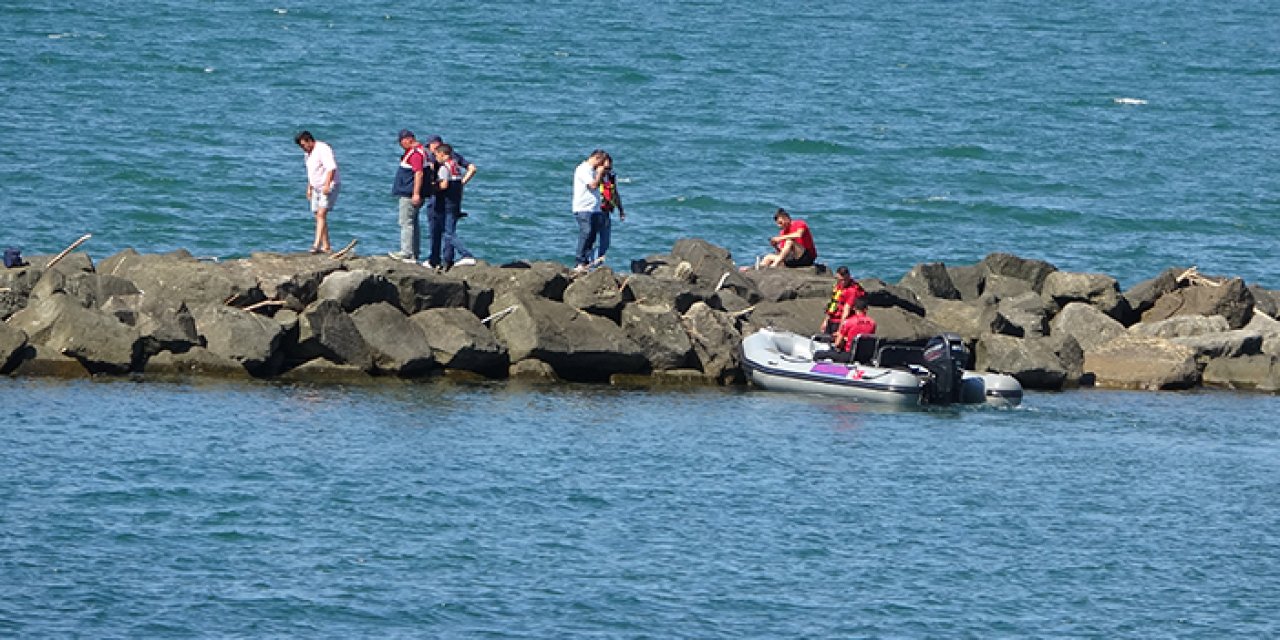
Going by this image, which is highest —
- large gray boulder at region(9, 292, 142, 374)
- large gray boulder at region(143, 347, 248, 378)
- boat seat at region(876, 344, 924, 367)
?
boat seat at region(876, 344, 924, 367)

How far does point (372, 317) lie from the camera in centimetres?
2577

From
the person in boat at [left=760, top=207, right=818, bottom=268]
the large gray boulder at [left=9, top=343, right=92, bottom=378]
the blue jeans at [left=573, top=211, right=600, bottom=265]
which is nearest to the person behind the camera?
the large gray boulder at [left=9, top=343, right=92, bottom=378]

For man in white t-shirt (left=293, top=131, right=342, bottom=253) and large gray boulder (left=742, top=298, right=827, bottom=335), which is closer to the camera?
man in white t-shirt (left=293, top=131, right=342, bottom=253)

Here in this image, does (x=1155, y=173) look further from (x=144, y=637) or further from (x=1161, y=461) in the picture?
(x=144, y=637)

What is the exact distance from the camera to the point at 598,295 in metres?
27.1

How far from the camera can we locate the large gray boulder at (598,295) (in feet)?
88.9

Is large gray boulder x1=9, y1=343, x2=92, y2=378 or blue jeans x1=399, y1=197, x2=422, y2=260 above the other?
blue jeans x1=399, y1=197, x2=422, y2=260

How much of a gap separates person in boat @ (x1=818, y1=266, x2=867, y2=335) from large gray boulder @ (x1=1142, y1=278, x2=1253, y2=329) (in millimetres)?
6354

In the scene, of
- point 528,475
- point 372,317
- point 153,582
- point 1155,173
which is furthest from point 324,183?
point 1155,173

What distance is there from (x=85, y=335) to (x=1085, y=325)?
14817mm

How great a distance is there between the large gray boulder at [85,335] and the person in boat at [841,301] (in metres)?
9.52

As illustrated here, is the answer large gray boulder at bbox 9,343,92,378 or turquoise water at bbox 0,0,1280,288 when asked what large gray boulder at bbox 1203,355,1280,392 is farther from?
large gray boulder at bbox 9,343,92,378

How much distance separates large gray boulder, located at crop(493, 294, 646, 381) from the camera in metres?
26.2

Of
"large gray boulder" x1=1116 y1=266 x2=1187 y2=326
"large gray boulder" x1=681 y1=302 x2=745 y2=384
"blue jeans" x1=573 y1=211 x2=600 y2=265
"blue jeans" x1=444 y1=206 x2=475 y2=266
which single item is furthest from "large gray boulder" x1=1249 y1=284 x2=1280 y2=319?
"blue jeans" x1=444 y1=206 x2=475 y2=266
